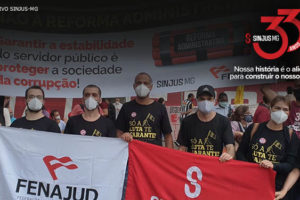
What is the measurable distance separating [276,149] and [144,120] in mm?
1458

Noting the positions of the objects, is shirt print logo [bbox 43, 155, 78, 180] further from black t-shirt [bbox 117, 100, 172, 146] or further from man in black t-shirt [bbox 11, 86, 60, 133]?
black t-shirt [bbox 117, 100, 172, 146]

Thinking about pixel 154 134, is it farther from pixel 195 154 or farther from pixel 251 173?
pixel 251 173

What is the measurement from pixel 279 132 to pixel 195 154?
86 cm

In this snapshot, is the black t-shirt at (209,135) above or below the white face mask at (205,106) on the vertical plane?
below

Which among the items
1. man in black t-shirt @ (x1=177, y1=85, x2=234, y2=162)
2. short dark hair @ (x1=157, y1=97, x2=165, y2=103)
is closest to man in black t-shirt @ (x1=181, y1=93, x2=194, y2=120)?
short dark hair @ (x1=157, y1=97, x2=165, y2=103)

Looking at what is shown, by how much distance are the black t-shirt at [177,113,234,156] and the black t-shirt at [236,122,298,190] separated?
0.90 feet

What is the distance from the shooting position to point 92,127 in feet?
14.4

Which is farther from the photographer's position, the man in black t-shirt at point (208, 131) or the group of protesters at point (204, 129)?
the man in black t-shirt at point (208, 131)

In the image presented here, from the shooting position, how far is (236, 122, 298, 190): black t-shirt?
150 inches

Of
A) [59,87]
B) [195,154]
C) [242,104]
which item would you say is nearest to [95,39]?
[59,87]

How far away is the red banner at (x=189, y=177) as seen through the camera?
3.91 metres

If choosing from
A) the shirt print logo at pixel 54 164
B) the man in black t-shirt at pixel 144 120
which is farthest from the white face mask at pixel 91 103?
the shirt print logo at pixel 54 164

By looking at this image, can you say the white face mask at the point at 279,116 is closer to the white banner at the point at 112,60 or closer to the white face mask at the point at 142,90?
the white face mask at the point at 142,90

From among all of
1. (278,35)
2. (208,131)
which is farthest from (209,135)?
(278,35)
